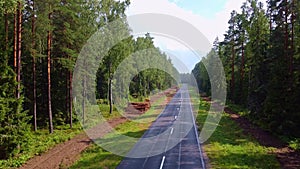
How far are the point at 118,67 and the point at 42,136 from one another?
19162 millimetres

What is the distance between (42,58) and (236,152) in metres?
22.2

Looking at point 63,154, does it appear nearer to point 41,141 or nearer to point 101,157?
point 101,157

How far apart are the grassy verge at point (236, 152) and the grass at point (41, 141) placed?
11.5m

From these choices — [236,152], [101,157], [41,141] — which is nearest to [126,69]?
[41,141]

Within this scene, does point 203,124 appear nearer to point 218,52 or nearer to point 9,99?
point 9,99

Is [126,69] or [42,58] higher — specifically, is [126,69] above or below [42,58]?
below

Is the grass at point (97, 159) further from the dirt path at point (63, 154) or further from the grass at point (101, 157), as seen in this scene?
the dirt path at point (63, 154)

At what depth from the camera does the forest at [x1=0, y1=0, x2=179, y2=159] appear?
18391mm

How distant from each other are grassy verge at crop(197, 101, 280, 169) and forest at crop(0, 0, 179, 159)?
41.4ft

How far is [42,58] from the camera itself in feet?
105

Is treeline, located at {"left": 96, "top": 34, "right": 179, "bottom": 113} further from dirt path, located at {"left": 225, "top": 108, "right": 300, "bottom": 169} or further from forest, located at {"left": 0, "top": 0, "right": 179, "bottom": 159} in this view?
dirt path, located at {"left": 225, "top": 108, "right": 300, "bottom": 169}

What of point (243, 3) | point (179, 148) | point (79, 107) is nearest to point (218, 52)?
point (243, 3)

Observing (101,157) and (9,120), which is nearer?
(9,120)

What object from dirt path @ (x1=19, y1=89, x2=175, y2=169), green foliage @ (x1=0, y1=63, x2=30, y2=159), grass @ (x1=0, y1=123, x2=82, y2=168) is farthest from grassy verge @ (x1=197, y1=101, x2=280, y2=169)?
green foliage @ (x1=0, y1=63, x2=30, y2=159)
